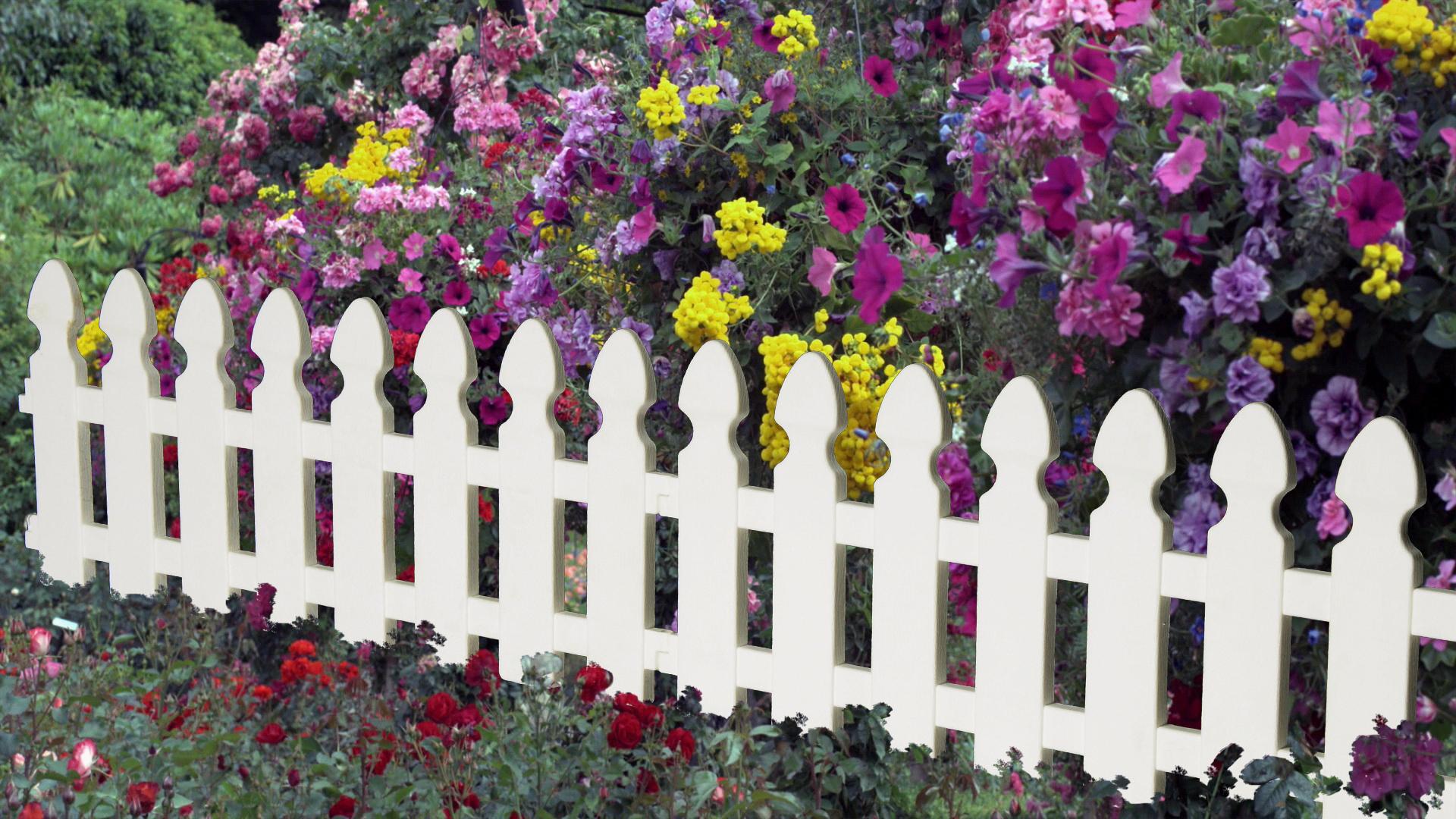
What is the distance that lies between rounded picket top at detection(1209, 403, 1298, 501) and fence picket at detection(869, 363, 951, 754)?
46cm

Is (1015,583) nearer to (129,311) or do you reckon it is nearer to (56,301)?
(129,311)

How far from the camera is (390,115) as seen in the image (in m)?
5.70

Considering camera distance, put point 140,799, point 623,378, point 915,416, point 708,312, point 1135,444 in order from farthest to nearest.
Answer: point 708,312 < point 623,378 < point 915,416 < point 1135,444 < point 140,799

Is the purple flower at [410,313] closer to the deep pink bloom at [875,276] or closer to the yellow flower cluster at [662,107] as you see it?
the yellow flower cluster at [662,107]

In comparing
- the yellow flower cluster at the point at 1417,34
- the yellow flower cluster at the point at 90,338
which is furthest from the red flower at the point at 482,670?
the yellow flower cluster at the point at 90,338

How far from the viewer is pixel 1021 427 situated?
8.35ft

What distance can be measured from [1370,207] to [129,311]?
2659 mm

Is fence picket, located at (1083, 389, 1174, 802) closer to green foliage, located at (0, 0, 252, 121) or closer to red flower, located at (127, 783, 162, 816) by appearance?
red flower, located at (127, 783, 162, 816)

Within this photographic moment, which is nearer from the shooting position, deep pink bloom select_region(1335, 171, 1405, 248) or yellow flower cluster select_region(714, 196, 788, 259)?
deep pink bloom select_region(1335, 171, 1405, 248)

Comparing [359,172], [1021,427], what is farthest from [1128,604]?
[359,172]

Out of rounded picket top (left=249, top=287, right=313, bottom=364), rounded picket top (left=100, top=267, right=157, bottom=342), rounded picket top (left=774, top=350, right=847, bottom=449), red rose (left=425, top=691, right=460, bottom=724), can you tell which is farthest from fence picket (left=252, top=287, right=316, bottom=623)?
red rose (left=425, top=691, right=460, bottom=724)

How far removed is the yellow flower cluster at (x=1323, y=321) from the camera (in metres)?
2.23

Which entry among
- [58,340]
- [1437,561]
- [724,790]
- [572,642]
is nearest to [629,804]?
[724,790]

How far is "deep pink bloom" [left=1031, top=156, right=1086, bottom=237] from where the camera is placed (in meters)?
2.35
